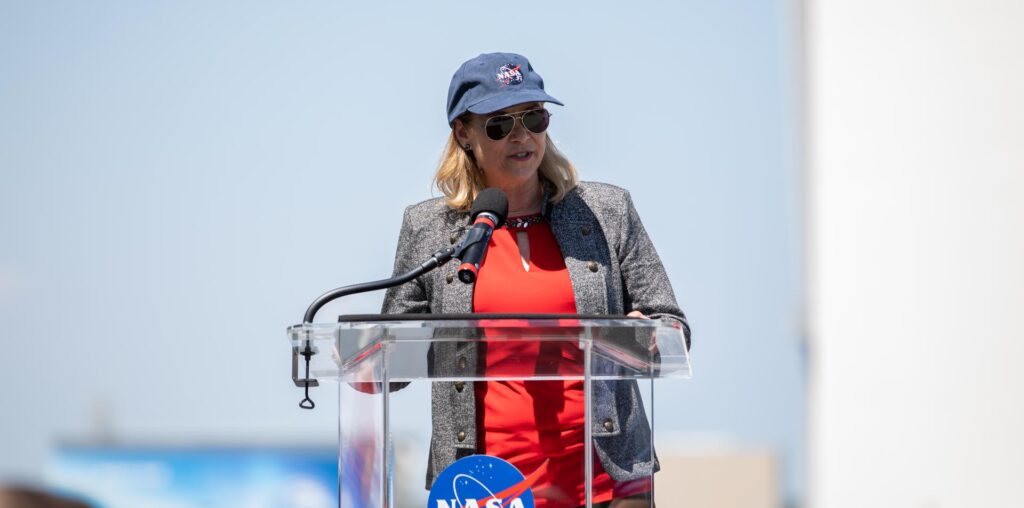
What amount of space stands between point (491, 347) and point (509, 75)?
851mm

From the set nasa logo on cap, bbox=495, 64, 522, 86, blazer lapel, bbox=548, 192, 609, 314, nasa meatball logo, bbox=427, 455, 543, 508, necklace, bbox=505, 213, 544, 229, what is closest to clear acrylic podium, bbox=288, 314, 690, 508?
nasa meatball logo, bbox=427, 455, 543, 508

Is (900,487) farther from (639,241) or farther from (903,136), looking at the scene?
(639,241)

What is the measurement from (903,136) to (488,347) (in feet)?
15.2

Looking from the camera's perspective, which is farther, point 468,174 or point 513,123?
point 468,174

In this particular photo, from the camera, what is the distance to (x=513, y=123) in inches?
133

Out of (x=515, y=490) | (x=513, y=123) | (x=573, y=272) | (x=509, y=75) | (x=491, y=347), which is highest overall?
(x=509, y=75)

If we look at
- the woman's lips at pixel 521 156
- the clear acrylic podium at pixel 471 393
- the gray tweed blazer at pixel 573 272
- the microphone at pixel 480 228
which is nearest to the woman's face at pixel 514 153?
the woman's lips at pixel 521 156

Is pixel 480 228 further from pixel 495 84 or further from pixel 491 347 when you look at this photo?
pixel 495 84

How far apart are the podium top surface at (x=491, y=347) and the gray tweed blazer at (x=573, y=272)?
0.11m

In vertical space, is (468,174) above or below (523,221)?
above

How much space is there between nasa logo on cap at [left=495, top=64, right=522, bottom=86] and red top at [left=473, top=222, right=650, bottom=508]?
14.6 inches

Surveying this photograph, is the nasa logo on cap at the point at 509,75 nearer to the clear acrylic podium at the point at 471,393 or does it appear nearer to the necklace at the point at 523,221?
the necklace at the point at 523,221

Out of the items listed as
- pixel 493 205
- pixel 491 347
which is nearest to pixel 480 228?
pixel 493 205

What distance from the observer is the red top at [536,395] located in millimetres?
2844
